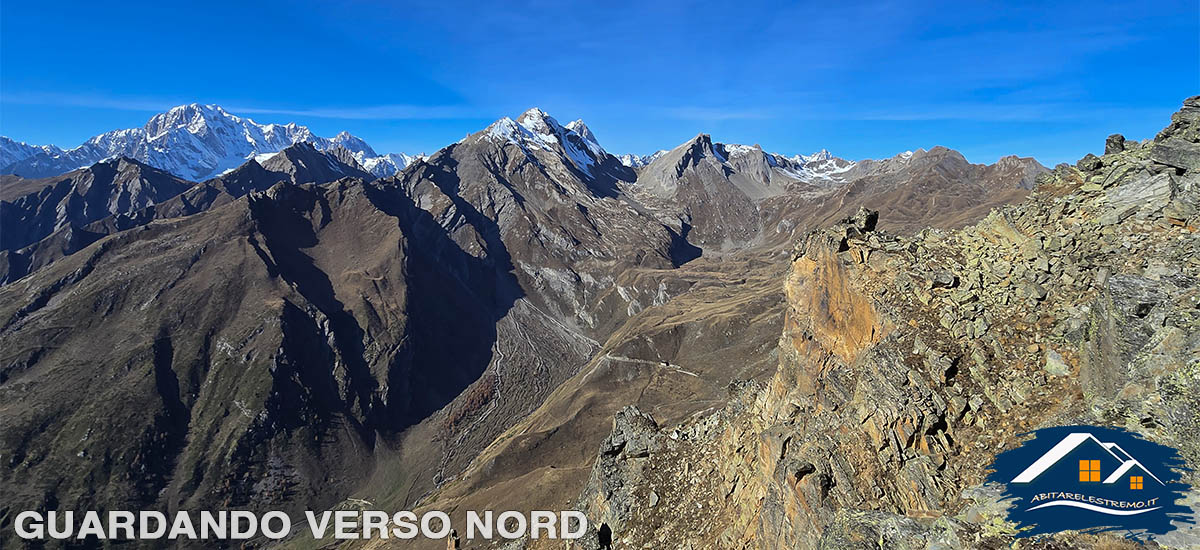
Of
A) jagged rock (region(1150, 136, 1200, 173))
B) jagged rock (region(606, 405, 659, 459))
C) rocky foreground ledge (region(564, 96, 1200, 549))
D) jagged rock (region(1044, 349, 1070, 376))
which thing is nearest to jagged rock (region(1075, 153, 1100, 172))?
rocky foreground ledge (region(564, 96, 1200, 549))

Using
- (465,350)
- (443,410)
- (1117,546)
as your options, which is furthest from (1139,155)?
(465,350)

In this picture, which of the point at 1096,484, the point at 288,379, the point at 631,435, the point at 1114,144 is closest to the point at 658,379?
the point at 631,435

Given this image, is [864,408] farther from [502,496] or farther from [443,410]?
[443,410]

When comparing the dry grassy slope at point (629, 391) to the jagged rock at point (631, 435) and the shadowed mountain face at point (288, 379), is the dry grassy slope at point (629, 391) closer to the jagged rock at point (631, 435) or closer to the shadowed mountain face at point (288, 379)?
the shadowed mountain face at point (288, 379)

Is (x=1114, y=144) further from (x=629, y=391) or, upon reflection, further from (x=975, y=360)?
(x=629, y=391)

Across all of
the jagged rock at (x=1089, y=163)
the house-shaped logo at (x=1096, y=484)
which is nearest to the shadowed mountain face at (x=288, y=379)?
the house-shaped logo at (x=1096, y=484)

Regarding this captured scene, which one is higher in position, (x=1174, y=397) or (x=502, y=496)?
(x=1174, y=397)
